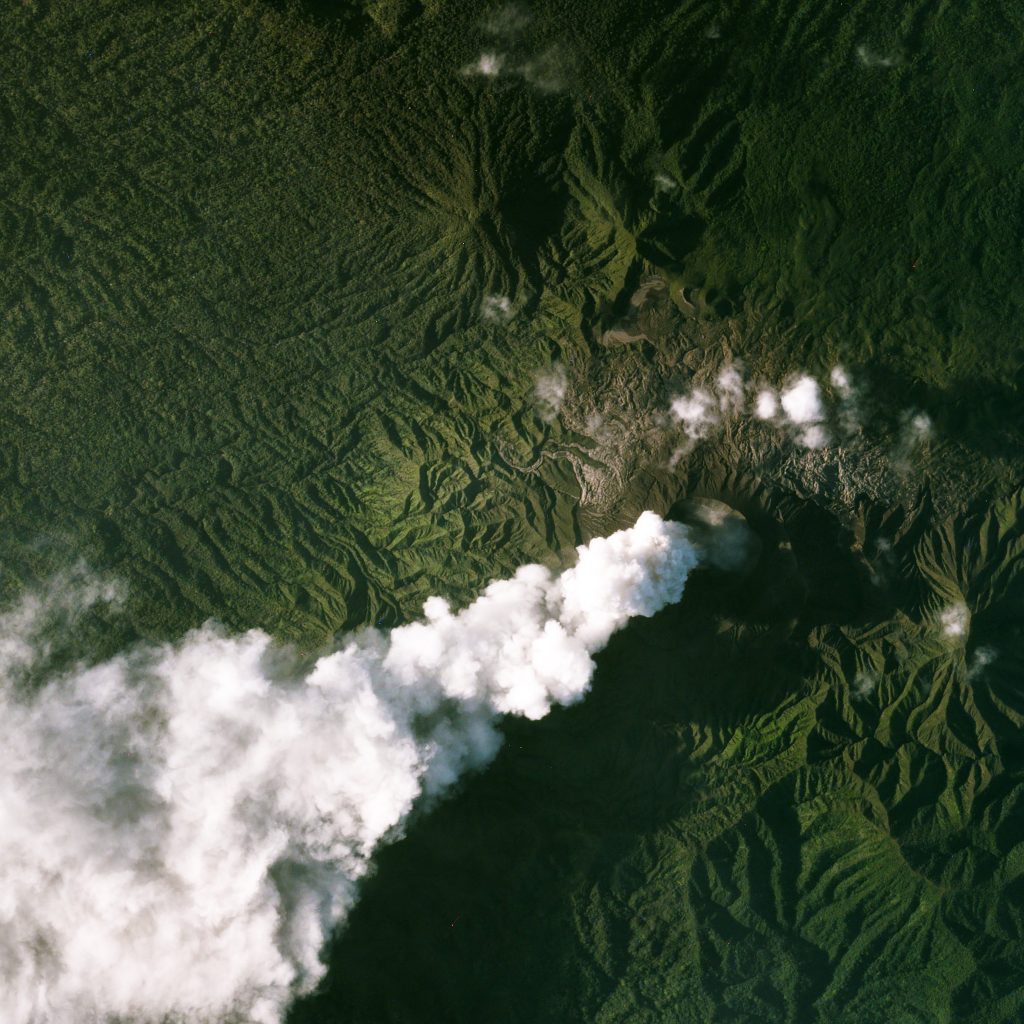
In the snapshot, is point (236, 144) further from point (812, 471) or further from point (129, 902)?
point (129, 902)

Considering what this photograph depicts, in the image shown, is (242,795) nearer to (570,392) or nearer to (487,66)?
(570,392)

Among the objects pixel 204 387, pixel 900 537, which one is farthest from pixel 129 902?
pixel 900 537

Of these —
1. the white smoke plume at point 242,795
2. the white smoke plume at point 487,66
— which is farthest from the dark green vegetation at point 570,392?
the white smoke plume at point 242,795

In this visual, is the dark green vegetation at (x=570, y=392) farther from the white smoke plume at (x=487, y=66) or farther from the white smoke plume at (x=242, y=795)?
the white smoke plume at (x=242, y=795)

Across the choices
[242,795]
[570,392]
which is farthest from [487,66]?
[242,795]

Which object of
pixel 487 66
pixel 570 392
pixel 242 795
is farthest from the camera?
pixel 570 392
